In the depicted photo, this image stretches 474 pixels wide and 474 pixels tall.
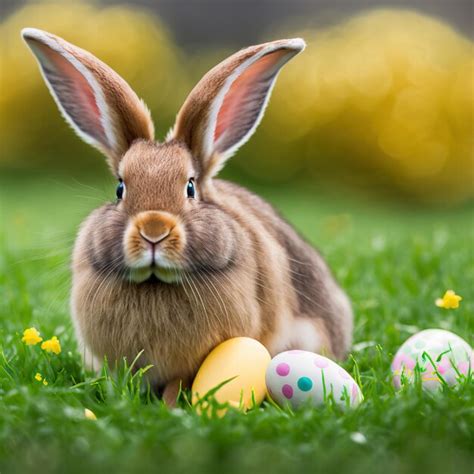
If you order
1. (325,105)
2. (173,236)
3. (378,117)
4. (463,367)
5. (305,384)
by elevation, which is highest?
(173,236)

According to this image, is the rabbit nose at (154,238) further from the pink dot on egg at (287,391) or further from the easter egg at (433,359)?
the easter egg at (433,359)

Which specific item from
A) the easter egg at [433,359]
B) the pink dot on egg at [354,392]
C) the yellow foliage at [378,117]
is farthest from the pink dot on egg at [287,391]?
the yellow foliage at [378,117]

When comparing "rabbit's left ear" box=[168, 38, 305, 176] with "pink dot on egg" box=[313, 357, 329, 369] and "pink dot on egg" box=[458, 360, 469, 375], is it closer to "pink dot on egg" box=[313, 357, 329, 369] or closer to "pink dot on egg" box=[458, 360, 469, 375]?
"pink dot on egg" box=[313, 357, 329, 369]

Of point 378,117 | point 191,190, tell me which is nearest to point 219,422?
point 191,190

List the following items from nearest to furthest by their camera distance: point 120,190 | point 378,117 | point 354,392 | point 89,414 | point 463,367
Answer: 1. point 89,414
2. point 354,392
3. point 120,190
4. point 463,367
5. point 378,117

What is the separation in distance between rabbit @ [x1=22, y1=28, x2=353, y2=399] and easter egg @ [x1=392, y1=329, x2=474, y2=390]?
1.53 ft

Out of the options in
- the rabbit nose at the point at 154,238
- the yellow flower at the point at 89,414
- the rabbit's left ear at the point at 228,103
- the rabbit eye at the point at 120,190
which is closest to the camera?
the yellow flower at the point at 89,414

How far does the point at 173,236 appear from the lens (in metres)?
2.86

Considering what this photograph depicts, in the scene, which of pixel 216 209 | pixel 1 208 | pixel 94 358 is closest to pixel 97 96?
pixel 216 209

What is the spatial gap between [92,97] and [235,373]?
1.28m

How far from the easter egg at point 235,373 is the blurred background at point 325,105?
7.82 metres

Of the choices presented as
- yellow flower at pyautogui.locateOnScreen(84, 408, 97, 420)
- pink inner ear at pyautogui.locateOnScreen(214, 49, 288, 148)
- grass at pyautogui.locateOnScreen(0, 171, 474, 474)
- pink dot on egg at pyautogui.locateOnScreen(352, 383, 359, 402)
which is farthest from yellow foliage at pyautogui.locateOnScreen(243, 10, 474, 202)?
yellow flower at pyautogui.locateOnScreen(84, 408, 97, 420)

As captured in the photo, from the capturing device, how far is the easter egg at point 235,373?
3023mm

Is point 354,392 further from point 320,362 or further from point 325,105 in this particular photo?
point 325,105
